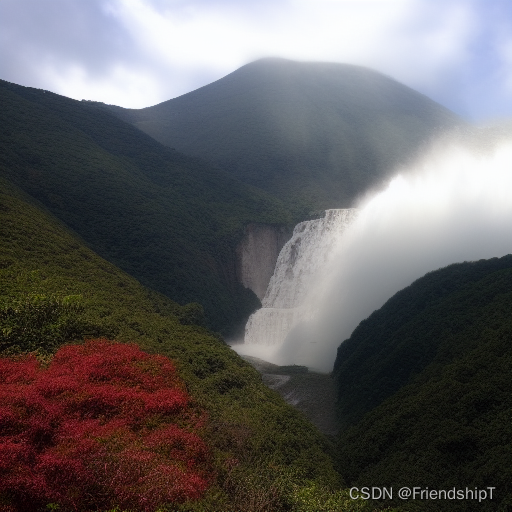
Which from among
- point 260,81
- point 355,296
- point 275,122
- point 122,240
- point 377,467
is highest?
point 260,81

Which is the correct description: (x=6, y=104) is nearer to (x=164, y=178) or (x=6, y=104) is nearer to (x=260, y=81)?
(x=164, y=178)

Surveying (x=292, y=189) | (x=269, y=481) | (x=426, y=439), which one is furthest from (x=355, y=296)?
(x=292, y=189)

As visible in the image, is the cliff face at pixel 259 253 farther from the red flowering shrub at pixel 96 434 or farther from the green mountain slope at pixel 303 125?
the red flowering shrub at pixel 96 434

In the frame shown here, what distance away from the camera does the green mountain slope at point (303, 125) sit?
69.4 meters

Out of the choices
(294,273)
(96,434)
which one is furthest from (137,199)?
(96,434)

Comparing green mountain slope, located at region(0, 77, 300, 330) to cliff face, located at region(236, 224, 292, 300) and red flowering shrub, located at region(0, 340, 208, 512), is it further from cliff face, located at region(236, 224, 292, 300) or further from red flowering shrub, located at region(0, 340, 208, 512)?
red flowering shrub, located at region(0, 340, 208, 512)

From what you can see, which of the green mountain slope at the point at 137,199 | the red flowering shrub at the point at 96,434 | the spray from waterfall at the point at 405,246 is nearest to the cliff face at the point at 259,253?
the green mountain slope at the point at 137,199

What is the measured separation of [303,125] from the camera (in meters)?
82.6

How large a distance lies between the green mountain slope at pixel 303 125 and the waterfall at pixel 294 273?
15.1 meters

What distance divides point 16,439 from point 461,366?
1168cm

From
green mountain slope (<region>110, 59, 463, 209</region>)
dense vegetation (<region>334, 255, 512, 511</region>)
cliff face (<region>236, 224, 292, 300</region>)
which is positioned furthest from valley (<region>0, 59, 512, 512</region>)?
green mountain slope (<region>110, 59, 463, 209</region>)

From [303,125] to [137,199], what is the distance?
1815 inches

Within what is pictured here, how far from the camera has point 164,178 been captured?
53.4m

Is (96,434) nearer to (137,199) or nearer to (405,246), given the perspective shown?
(405,246)
